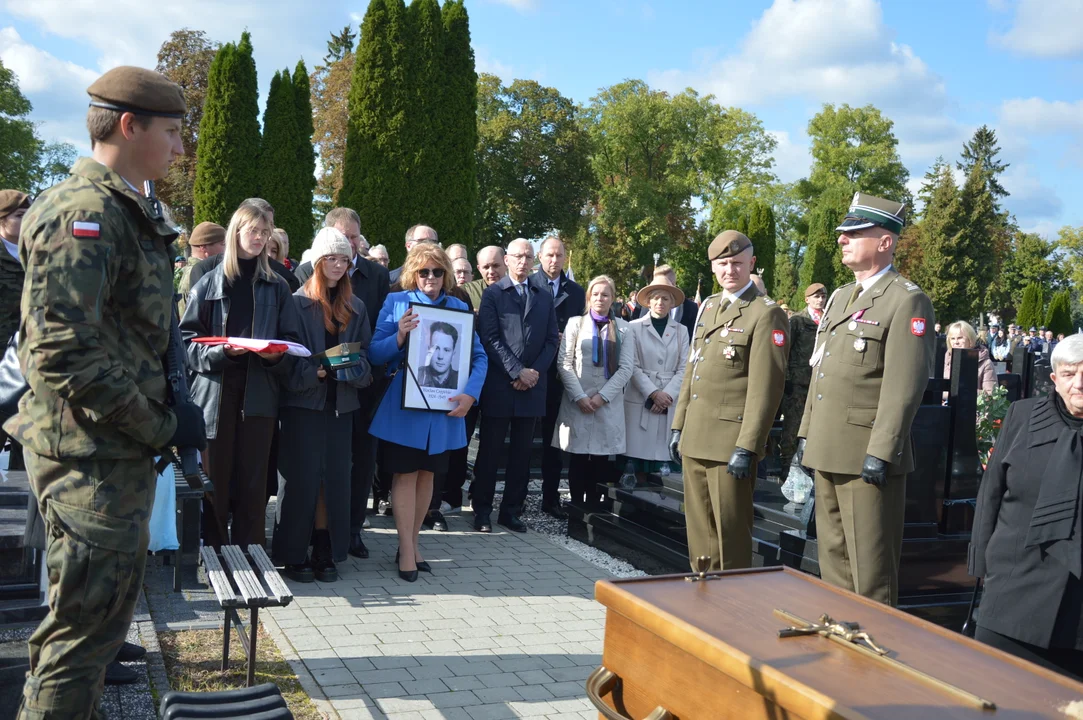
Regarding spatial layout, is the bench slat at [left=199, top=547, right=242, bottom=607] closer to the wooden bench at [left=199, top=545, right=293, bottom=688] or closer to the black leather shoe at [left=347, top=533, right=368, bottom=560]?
the wooden bench at [left=199, top=545, right=293, bottom=688]

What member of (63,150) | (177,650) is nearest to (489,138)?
(63,150)

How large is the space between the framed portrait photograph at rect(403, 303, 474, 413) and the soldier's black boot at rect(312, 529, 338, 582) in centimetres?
101

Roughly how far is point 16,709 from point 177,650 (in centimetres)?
125

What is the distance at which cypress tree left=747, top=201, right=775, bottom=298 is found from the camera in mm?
45562

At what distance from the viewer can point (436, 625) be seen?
5.46 metres

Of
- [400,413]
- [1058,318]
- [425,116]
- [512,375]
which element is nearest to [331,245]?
[400,413]

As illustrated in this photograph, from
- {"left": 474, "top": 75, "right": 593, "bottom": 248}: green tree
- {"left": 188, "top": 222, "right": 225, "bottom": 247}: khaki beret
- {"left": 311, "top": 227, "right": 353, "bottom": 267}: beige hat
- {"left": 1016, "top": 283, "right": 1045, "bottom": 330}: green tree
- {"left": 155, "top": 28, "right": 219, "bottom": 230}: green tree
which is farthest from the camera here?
{"left": 474, "top": 75, "right": 593, "bottom": 248}: green tree

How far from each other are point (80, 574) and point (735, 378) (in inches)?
156

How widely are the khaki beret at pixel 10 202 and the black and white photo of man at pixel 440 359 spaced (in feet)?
8.49

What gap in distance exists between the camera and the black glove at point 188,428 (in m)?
2.89

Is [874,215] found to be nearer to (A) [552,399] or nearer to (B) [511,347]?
(B) [511,347]

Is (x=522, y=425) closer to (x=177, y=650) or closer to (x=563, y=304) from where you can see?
(x=563, y=304)

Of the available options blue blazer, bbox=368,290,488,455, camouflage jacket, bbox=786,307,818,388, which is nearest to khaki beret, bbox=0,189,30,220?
blue blazer, bbox=368,290,488,455

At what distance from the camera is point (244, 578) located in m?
4.42
